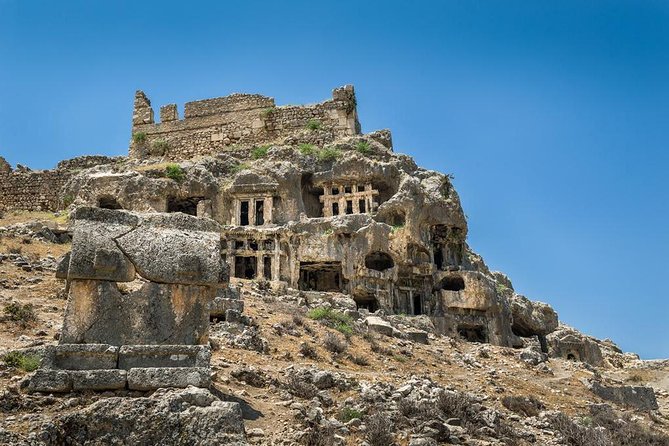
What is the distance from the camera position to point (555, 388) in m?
15.1

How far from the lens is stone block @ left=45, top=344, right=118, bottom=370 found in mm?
5348

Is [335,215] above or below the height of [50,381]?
above

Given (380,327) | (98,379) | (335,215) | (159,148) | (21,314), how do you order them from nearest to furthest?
(98,379) → (21,314) → (380,327) → (335,215) → (159,148)

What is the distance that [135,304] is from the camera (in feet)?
19.1

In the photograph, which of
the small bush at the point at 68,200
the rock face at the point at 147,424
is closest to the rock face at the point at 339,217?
the small bush at the point at 68,200

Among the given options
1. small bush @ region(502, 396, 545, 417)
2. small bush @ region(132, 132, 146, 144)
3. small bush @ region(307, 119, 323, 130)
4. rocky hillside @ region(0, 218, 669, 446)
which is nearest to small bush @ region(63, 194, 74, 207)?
small bush @ region(132, 132, 146, 144)

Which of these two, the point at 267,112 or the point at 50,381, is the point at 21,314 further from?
the point at 267,112

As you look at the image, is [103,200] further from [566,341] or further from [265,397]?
[566,341]

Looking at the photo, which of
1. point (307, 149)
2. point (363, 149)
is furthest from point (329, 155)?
point (363, 149)

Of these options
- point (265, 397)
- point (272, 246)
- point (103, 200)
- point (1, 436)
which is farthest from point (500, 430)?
point (103, 200)

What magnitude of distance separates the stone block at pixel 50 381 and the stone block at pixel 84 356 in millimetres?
163

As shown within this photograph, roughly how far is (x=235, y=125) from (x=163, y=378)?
30.3 metres

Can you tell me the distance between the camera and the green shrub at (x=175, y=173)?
28.0 metres

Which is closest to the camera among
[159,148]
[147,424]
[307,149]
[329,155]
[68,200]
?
[147,424]
